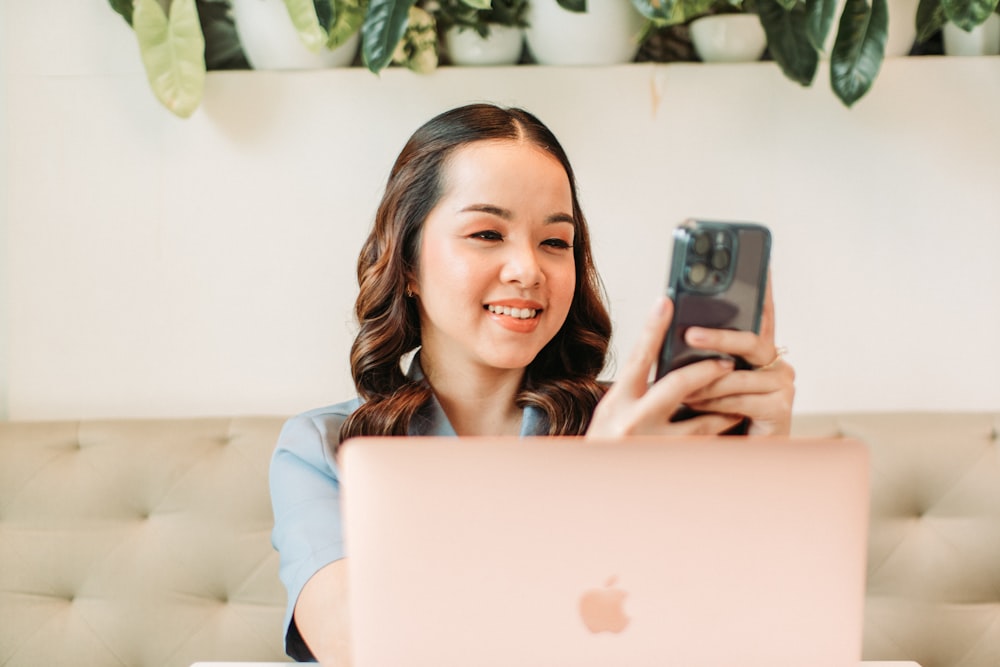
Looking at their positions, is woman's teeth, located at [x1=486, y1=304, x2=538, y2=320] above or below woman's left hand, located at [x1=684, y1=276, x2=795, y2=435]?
above

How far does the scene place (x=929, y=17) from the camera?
1517 mm

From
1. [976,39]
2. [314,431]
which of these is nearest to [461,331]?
[314,431]

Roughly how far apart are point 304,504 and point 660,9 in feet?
3.14

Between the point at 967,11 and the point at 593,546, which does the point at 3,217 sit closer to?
the point at 593,546

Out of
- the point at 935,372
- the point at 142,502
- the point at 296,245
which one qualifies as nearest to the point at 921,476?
the point at 935,372

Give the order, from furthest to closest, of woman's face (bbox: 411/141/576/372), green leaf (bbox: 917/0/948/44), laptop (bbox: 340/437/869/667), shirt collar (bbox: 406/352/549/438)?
green leaf (bbox: 917/0/948/44) < shirt collar (bbox: 406/352/549/438) < woman's face (bbox: 411/141/576/372) < laptop (bbox: 340/437/869/667)

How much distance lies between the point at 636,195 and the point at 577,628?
1.18 metres

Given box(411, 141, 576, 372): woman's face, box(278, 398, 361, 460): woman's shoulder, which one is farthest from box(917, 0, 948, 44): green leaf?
box(278, 398, 361, 460): woman's shoulder

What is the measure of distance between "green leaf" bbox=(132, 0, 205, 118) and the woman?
1.66 ft

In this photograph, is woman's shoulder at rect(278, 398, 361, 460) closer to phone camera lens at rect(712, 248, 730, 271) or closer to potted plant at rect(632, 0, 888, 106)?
phone camera lens at rect(712, 248, 730, 271)

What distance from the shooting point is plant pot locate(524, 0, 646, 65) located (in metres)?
1.55

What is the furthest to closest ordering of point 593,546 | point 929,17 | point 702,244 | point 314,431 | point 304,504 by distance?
point 929,17 < point 314,431 < point 304,504 < point 702,244 < point 593,546

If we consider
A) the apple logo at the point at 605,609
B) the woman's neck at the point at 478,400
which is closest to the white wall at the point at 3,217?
the woman's neck at the point at 478,400

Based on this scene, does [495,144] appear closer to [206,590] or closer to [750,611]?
[750,611]
